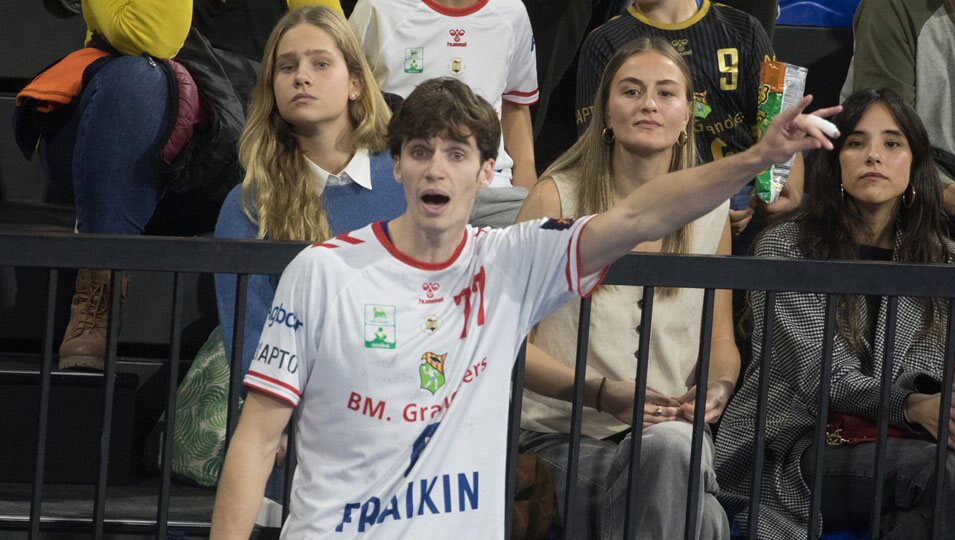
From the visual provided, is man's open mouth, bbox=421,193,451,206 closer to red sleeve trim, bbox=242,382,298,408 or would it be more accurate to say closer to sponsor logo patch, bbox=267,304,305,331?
sponsor logo patch, bbox=267,304,305,331

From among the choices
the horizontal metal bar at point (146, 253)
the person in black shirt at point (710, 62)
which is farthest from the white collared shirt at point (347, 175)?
the person in black shirt at point (710, 62)

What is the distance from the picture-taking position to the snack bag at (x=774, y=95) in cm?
384

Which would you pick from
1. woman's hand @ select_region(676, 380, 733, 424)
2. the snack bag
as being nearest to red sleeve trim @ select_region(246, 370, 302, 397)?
woman's hand @ select_region(676, 380, 733, 424)

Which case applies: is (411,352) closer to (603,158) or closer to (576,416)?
(576,416)

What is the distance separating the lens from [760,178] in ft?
12.9

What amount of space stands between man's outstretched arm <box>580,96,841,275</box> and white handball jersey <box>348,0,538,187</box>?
168 centimetres

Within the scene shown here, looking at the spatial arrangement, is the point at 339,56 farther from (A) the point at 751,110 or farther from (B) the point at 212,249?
(A) the point at 751,110

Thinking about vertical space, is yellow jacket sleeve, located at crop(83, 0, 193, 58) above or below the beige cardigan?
above

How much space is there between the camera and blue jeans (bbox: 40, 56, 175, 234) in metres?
3.82

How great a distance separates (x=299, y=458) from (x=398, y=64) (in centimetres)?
198

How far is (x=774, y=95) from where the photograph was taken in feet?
12.7

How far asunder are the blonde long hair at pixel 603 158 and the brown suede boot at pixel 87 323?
1364mm

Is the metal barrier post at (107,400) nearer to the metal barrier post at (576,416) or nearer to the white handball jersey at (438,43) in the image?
the metal barrier post at (576,416)

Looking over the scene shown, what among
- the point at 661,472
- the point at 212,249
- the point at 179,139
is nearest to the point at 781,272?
the point at 661,472
